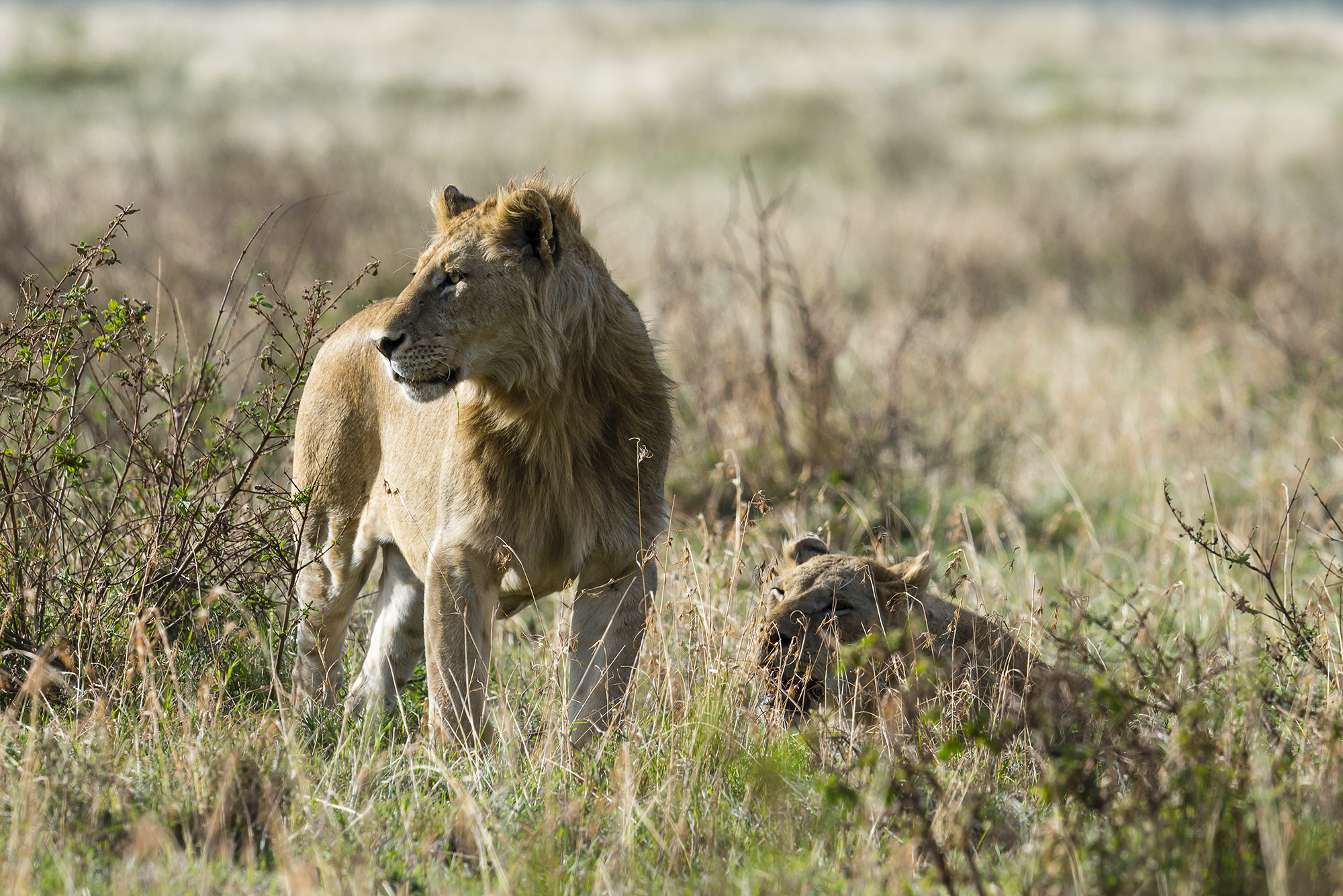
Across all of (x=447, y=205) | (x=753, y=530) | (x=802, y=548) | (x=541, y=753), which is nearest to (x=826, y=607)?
(x=802, y=548)

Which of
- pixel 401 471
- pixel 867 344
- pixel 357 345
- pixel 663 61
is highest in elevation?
pixel 663 61

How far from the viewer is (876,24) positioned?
189ft

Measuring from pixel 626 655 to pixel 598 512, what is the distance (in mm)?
516

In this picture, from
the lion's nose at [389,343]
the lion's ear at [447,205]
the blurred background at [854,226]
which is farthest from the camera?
the blurred background at [854,226]

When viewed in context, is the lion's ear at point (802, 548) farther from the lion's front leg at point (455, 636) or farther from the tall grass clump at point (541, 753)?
the lion's front leg at point (455, 636)

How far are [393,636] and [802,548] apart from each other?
1.69m

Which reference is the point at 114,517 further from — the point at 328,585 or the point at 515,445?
the point at 515,445

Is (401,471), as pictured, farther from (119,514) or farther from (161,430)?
(161,430)

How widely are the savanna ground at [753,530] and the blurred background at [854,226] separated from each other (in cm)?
8

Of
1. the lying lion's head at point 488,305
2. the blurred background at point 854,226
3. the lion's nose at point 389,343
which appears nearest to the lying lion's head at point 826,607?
the blurred background at point 854,226

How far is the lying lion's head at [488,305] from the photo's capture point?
13.1 ft

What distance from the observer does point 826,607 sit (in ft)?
15.5

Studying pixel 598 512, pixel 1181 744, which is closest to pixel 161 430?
pixel 598 512

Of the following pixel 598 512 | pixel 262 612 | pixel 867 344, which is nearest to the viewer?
pixel 598 512
